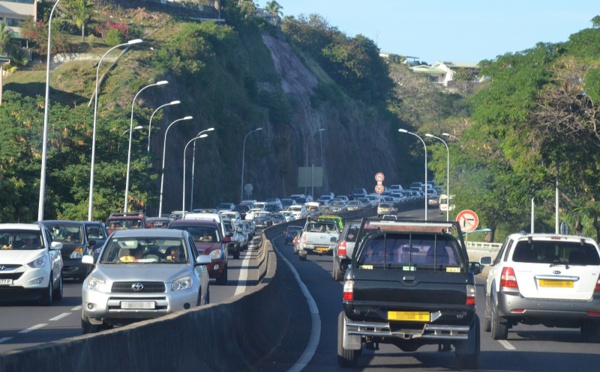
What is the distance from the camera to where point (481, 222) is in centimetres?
7850

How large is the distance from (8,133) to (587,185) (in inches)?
1173

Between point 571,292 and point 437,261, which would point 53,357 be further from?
point 571,292

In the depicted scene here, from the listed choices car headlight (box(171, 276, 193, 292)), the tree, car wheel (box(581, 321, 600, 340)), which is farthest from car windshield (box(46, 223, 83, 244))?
the tree

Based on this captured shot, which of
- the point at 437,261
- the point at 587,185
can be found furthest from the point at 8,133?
the point at 437,261

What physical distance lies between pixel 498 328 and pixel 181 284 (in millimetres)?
5299

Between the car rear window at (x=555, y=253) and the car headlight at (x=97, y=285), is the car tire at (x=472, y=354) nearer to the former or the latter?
the car rear window at (x=555, y=253)

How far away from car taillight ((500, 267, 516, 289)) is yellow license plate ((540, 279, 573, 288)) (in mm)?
429

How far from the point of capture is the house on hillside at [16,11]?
342ft

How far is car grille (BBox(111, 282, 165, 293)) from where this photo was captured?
1656 centimetres

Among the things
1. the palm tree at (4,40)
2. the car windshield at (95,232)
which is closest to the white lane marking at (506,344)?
the car windshield at (95,232)

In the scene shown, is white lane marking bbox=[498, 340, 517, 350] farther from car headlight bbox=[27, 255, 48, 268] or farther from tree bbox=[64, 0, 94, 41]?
tree bbox=[64, 0, 94, 41]

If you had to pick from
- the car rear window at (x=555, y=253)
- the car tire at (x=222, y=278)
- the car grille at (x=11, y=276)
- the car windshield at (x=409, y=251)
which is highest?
the car windshield at (x=409, y=251)

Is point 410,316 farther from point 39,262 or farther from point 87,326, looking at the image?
point 39,262

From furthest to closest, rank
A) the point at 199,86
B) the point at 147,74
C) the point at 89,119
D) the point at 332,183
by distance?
1. the point at 332,183
2. the point at 199,86
3. the point at 147,74
4. the point at 89,119
